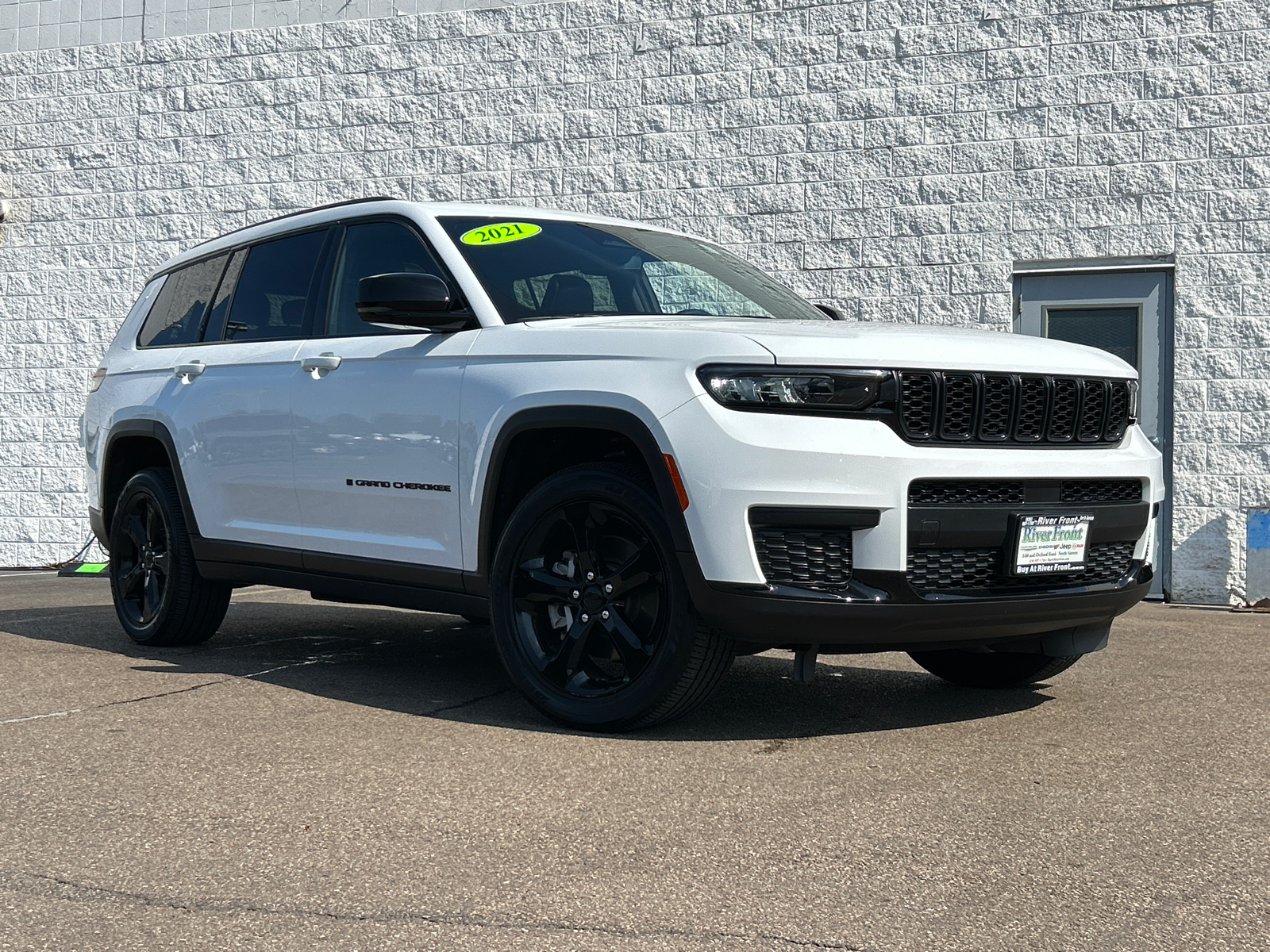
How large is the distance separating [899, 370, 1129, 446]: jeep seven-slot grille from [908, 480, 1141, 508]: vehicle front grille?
Answer: 139 millimetres

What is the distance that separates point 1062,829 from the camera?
3410 millimetres

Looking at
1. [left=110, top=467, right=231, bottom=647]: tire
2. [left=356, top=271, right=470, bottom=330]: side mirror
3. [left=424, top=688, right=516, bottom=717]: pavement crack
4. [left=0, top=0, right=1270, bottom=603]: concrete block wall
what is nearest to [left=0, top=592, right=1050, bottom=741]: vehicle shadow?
[left=424, top=688, right=516, bottom=717]: pavement crack

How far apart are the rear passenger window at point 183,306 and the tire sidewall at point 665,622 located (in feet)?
8.92

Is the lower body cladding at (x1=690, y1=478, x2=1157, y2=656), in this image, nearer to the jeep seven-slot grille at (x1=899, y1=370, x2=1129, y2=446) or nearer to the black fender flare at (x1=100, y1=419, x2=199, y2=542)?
the jeep seven-slot grille at (x1=899, y1=370, x2=1129, y2=446)

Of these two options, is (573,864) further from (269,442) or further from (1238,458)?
(1238,458)

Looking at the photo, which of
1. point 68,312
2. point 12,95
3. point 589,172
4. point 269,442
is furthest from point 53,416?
point 269,442

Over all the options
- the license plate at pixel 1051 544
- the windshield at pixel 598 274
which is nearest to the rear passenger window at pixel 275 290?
the windshield at pixel 598 274

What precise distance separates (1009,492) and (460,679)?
98.3 inches

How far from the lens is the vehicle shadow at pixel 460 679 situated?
4.74m

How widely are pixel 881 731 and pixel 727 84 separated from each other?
23.2 ft

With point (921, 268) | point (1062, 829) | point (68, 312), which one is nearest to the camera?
point (1062, 829)

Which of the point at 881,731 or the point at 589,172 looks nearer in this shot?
the point at 881,731

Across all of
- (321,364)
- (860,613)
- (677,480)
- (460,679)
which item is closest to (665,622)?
(677,480)

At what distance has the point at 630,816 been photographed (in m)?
3.48
